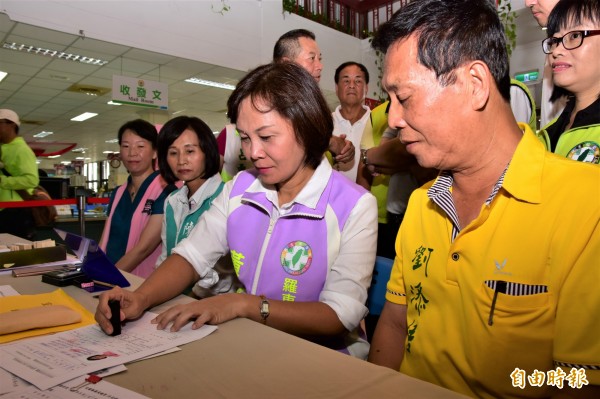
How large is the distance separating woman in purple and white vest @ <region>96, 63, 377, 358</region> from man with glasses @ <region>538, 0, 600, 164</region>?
0.65 m

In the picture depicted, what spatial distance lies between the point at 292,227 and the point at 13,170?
3317mm

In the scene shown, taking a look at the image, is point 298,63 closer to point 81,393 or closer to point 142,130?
point 142,130

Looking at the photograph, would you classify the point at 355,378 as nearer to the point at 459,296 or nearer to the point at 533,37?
the point at 459,296

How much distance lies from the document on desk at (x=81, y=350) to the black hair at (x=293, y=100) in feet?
2.17

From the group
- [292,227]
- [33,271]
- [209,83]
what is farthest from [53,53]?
[292,227]

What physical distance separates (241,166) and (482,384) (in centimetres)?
200

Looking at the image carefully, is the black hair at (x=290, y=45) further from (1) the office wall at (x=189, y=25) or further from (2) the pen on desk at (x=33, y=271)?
(1) the office wall at (x=189, y=25)

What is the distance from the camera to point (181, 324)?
96 centimetres

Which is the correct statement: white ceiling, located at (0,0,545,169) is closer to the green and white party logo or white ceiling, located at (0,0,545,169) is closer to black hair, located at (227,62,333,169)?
black hair, located at (227,62,333,169)

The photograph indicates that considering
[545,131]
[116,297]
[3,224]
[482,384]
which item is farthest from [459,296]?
[3,224]

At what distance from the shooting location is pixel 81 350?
0.85 m

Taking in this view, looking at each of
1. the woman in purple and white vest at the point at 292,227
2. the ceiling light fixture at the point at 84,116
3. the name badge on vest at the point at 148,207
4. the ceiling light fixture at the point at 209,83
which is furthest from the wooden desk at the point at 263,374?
the ceiling light fixture at the point at 84,116

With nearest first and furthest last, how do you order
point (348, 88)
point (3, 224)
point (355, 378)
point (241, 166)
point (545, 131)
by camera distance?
point (355, 378), point (545, 131), point (241, 166), point (348, 88), point (3, 224)

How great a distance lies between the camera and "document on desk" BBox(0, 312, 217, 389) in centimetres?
75
